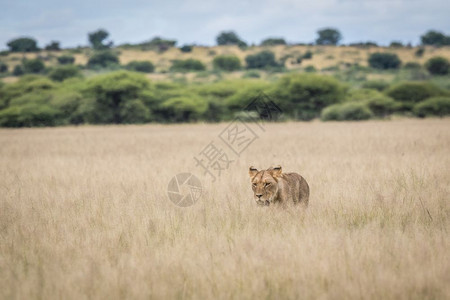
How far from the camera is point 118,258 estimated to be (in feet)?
15.8

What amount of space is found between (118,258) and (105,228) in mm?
1433

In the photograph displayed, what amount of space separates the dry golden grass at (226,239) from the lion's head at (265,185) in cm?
30

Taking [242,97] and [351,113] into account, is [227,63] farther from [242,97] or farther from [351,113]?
[351,113]

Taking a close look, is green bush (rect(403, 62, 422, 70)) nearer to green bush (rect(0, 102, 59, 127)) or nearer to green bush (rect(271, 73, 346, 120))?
green bush (rect(271, 73, 346, 120))

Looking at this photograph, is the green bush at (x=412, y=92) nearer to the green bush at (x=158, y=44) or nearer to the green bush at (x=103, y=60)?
the green bush at (x=103, y=60)

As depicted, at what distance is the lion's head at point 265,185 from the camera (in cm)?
589

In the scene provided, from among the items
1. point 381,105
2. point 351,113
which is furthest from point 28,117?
point 381,105

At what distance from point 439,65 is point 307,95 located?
49.9 metres

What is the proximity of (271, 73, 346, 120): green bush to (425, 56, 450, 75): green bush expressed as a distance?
45202 millimetres

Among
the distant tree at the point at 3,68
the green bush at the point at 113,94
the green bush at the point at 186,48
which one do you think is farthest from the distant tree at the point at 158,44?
the green bush at the point at 113,94

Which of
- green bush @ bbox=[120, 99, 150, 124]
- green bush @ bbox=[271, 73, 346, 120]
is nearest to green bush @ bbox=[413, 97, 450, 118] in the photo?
green bush @ bbox=[271, 73, 346, 120]

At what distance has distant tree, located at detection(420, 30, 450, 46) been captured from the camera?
460 ft

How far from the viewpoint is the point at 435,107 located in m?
47.5

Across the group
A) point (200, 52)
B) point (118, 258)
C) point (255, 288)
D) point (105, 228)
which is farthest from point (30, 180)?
point (200, 52)
